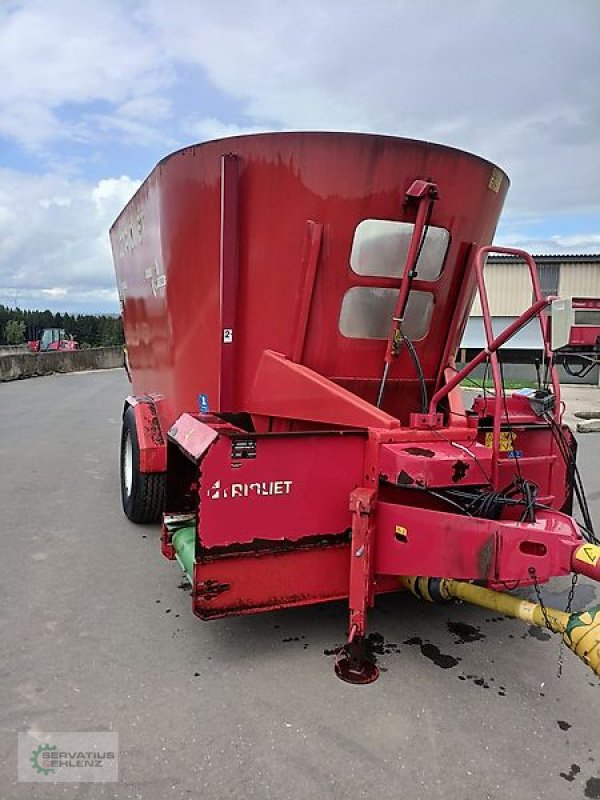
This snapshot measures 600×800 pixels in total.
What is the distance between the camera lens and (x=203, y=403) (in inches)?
163

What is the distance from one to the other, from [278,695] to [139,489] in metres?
2.66

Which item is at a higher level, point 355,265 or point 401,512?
point 355,265

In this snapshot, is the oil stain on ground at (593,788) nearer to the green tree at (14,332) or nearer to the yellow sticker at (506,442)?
the yellow sticker at (506,442)

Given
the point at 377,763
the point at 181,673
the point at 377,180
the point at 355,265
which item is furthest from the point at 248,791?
the point at 377,180

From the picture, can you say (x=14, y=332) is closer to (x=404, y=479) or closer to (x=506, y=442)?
(x=506, y=442)

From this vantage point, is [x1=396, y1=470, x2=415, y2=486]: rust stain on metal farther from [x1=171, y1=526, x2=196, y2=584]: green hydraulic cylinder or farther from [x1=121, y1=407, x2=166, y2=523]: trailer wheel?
[x1=121, y1=407, x2=166, y2=523]: trailer wheel

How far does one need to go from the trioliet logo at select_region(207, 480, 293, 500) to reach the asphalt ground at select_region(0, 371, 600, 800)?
0.85m

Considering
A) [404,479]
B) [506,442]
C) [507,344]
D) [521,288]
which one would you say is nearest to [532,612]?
[404,479]

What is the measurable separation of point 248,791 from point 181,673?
88cm

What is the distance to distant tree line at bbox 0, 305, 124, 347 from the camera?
49406 millimetres

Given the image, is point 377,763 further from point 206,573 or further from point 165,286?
point 165,286

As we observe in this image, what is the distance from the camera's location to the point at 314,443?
3.21 m

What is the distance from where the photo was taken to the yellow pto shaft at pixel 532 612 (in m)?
2.55

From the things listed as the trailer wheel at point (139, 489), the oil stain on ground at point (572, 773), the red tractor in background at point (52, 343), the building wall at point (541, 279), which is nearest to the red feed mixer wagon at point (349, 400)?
the oil stain on ground at point (572, 773)
